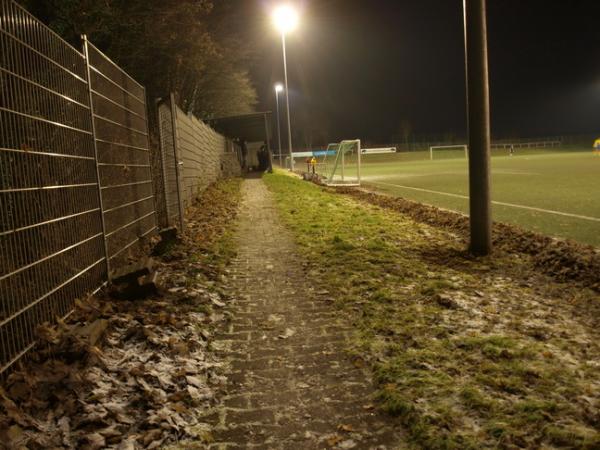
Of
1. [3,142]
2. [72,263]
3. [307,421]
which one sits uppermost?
[3,142]

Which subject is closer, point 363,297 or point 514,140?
point 363,297

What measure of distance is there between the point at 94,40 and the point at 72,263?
914 cm

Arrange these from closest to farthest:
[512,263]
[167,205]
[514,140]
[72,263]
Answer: [72,263]
[512,263]
[167,205]
[514,140]

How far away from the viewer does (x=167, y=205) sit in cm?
909

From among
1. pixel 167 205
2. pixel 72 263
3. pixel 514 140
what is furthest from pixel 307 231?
pixel 514 140

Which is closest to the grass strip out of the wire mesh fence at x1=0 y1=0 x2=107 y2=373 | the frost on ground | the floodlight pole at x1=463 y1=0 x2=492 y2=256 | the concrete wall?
the floodlight pole at x1=463 y1=0 x2=492 y2=256

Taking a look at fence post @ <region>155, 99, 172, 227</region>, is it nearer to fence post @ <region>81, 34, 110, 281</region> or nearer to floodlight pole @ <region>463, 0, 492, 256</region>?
fence post @ <region>81, 34, 110, 281</region>

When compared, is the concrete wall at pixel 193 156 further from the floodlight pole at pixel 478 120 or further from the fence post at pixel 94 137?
the floodlight pole at pixel 478 120

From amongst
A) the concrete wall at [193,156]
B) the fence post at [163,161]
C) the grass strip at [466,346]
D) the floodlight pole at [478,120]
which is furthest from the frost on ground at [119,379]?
the concrete wall at [193,156]

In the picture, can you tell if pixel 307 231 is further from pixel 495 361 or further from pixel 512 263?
pixel 495 361

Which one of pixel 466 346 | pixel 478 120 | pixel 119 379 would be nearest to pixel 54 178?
pixel 119 379

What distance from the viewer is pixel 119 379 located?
11.6ft

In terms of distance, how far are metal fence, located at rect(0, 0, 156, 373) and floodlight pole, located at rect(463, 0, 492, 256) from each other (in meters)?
4.78

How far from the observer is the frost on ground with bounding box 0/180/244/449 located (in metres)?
2.87
